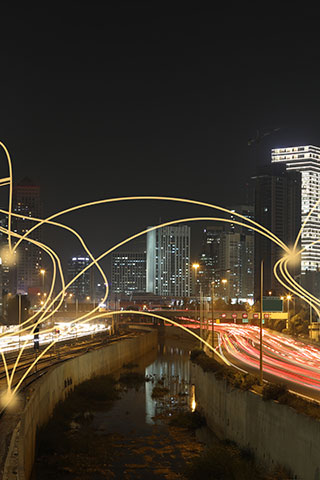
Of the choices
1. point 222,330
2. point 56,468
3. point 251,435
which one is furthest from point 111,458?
point 222,330

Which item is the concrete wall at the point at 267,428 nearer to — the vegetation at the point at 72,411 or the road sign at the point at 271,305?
the road sign at the point at 271,305

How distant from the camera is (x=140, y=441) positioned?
124ft

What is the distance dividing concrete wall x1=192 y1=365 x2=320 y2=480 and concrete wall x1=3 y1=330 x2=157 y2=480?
9044mm


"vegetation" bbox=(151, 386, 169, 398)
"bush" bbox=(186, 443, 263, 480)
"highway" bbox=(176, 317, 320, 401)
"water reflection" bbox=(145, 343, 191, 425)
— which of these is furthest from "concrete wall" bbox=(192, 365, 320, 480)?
"vegetation" bbox=(151, 386, 169, 398)

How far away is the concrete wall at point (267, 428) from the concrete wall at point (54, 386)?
9044 millimetres

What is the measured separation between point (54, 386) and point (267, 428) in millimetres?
19547

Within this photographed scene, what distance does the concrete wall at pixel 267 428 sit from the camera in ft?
69.8

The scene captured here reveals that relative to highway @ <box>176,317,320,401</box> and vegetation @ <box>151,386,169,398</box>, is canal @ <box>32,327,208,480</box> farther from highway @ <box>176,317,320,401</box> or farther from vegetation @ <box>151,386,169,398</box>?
highway @ <box>176,317,320,401</box>

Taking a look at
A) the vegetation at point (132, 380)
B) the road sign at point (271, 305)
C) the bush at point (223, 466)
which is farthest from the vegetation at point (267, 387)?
the vegetation at point (132, 380)

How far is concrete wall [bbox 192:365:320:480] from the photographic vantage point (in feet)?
69.8

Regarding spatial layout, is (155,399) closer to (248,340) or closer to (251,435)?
(248,340)

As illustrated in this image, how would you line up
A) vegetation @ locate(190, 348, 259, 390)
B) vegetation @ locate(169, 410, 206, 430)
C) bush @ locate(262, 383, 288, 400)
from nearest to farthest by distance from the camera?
bush @ locate(262, 383, 288, 400)
vegetation @ locate(190, 348, 259, 390)
vegetation @ locate(169, 410, 206, 430)

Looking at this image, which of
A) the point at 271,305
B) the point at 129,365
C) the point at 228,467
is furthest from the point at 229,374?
the point at 129,365

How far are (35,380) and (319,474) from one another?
22210 mm
